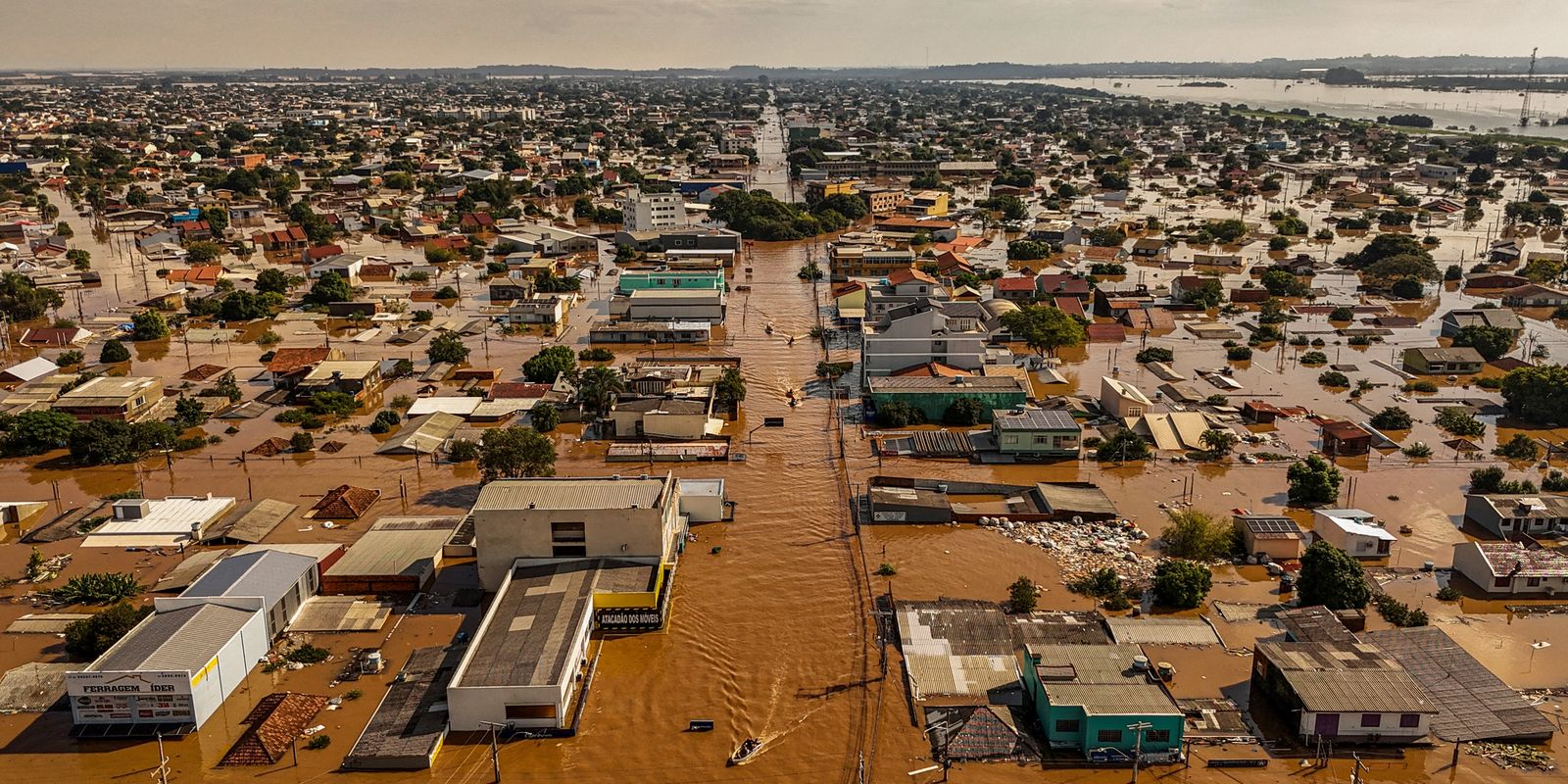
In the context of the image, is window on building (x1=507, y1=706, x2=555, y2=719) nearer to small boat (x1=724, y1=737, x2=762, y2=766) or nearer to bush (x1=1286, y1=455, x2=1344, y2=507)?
small boat (x1=724, y1=737, x2=762, y2=766)

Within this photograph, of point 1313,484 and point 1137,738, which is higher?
point 1313,484

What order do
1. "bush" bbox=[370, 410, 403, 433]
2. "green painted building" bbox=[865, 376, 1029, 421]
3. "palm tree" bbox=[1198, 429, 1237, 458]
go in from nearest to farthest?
1. "palm tree" bbox=[1198, 429, 1237, 458]
2. "green painted building" bbox=[865, 376, 1029, 421]
3. "bush" bbox=[370, 410, 403, 433]

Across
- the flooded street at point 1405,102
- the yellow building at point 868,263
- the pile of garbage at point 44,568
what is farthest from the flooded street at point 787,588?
the flooded street at point 1405,102

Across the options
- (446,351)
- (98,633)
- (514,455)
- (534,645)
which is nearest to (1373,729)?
(534,645)

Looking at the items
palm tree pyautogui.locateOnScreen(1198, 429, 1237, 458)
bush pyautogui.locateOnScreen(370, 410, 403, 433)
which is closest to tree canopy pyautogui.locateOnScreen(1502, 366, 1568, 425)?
palm tree pyautogui.locateOnScreen(1198, 429, 1237, 458)

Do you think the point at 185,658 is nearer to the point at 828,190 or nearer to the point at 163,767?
the point at 163,767
